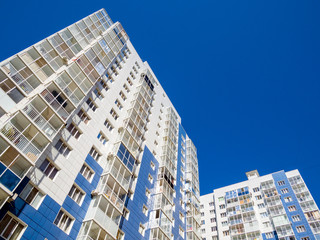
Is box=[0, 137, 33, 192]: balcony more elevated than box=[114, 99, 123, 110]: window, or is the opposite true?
box=[114, 99, 123, 110]: window

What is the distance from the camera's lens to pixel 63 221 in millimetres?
18797

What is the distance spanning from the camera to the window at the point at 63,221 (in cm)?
1828

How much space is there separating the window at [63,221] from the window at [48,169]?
3.05m

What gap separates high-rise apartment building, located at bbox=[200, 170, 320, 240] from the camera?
47906 millimetres

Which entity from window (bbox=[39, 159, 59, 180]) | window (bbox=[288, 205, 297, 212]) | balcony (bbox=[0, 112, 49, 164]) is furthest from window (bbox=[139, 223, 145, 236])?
window (bbox=[288, 205, 297, 212])

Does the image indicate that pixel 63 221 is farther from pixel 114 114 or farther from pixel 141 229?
pixel 114 114

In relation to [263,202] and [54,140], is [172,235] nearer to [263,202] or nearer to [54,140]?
[54,140]

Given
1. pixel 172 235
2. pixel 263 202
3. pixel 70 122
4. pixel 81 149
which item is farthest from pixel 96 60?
pixel 263 202

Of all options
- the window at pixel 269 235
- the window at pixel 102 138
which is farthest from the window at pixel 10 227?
the window at pixel 269 235

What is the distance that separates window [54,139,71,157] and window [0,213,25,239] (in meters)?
6.97

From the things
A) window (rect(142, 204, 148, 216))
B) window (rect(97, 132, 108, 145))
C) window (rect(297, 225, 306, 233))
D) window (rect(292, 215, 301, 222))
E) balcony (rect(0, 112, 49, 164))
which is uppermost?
window (rect(292, 215, 301, 222))

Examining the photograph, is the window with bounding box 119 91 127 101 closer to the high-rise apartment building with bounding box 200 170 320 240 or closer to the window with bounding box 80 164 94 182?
the window with bounding box 80 164 94 182

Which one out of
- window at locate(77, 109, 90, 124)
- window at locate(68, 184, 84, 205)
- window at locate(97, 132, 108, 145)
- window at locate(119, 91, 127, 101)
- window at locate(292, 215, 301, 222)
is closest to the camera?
window at locate(68, 184, 84, 205)

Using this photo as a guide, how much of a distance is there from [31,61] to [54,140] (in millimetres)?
7996
